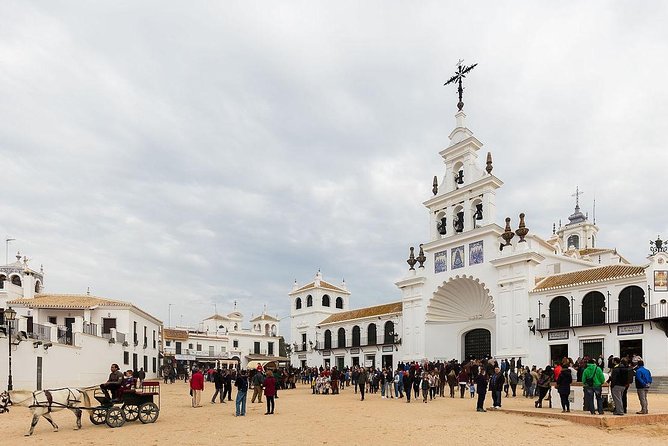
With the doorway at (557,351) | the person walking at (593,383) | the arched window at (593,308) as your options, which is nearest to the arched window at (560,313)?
the arched window at (593,308)

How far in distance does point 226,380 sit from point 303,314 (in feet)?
102

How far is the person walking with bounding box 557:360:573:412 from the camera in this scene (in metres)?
14.7

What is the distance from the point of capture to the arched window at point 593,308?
28.3 metres

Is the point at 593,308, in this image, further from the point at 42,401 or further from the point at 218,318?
the point at 218,318

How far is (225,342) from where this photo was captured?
238ft

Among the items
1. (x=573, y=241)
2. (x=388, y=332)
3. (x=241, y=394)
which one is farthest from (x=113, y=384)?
(x=573, y=241)

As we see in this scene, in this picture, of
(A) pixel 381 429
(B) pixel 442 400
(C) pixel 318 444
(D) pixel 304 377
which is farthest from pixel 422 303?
(C) pixel 318 444

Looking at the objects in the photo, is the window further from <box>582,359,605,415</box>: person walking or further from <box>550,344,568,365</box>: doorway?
<box>582,359,605,415</box>: person walking

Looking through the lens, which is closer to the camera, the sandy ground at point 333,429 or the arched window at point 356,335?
the sandy ground at point 333,429

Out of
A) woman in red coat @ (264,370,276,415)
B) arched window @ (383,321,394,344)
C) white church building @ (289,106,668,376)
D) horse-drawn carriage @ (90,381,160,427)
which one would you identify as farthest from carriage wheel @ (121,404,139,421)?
arched window @ (383,321,394,344)

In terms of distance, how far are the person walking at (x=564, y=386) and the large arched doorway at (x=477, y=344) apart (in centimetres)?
1962

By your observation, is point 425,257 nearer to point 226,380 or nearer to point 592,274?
point 592,274

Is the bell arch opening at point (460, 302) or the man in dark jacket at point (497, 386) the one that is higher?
the bell arch opening at point (460, 302)

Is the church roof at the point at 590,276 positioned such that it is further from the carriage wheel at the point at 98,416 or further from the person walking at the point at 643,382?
the carriage wheel at the point at 98,416
